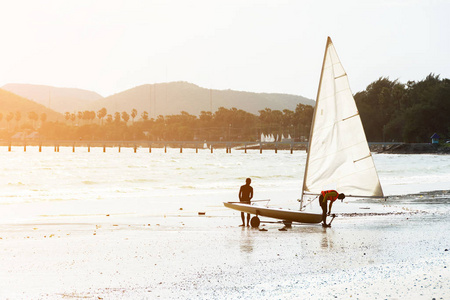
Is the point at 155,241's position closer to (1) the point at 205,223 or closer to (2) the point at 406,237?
(1) the point at 205,223

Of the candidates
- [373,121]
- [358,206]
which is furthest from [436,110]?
[358,206]

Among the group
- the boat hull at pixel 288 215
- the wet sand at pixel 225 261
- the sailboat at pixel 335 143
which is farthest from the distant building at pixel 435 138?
the boat hull at pixel 288 215

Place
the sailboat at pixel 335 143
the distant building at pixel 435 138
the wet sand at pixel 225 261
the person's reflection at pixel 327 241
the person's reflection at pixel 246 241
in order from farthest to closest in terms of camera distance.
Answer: the distant building at pixel 435 138 < the sailboat at pixel 335 143 < the person's reflection at pixel 327 241 < the person's reflection at pixel 246 241 < the wet sand at pixel 225 261

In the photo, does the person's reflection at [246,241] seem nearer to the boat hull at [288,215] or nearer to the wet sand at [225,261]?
the wet sand at [225,261]

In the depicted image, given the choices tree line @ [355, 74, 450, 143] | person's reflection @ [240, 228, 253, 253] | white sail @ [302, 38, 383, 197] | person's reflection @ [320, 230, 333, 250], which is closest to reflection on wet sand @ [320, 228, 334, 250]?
person's reflection @ [320, 230, 333, 250]

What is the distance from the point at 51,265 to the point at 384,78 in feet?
591

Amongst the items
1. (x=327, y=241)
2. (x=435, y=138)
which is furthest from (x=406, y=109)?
A: (x=327, y=241)

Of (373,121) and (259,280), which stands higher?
(373,121)

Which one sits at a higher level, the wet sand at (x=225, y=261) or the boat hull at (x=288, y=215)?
the boat hull at (x=288, y=215)

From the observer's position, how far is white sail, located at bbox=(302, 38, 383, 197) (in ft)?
59.2

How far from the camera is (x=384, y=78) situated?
17988cm

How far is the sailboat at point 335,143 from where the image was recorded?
18031 mm

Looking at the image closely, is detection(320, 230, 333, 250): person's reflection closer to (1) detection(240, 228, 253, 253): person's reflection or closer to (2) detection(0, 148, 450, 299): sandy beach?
(2) detection(0, 148, 450, 299): sandy beach

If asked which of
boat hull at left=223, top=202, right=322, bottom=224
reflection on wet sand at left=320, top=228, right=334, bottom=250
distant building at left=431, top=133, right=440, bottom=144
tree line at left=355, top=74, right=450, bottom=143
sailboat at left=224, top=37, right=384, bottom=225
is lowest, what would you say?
reflection on wet sand at left=320, top=228, right=334, bottom=250
